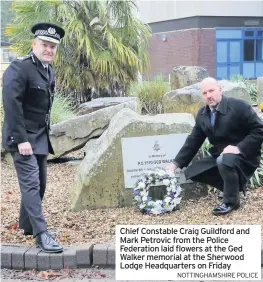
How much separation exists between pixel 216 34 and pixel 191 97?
63.7ft

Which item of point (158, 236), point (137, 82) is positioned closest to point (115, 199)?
point (158, 236)

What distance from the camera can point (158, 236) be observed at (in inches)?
163

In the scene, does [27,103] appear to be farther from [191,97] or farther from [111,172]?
[191,97]

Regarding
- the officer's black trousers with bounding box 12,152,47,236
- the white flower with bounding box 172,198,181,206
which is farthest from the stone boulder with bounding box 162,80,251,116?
the officer's black trousers with bounding box 12,152,47,236

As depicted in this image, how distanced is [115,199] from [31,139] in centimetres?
148

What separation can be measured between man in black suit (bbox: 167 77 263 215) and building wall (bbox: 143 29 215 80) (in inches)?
854

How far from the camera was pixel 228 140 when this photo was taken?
5.55m

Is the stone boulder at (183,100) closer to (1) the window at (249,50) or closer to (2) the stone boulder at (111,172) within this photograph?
(2) the stone boulder at (111,172)

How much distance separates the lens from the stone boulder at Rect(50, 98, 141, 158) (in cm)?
864

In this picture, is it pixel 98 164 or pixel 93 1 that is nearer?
pixel 98 164

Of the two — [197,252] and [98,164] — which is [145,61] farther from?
[197,252]

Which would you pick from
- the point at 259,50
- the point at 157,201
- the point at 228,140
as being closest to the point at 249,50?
the point at 259,50

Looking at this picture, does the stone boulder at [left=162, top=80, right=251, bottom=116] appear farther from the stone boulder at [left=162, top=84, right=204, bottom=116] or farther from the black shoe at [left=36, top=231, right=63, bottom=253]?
the black shoe at [left=36, top=231, right=63, bottom=253]

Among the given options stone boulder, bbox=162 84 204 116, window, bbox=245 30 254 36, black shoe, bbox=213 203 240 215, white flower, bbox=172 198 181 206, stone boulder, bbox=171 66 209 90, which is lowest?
black shoe, bbox=213 203 240 215
